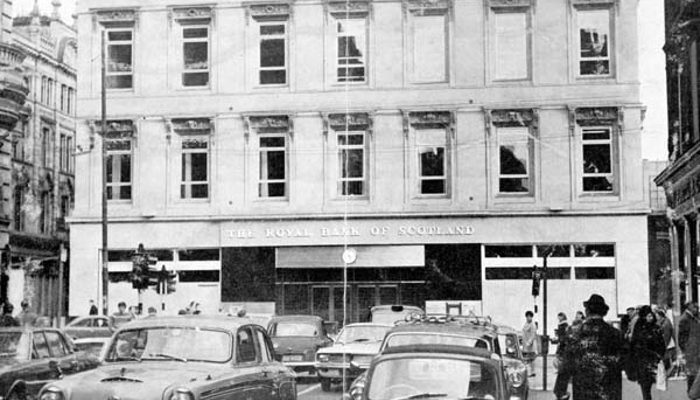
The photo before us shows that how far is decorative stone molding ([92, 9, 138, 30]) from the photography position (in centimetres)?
2545

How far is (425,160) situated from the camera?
2538cm

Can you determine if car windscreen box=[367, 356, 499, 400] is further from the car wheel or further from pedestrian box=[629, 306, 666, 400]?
the car wheel

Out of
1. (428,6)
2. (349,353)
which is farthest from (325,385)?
(428,6)

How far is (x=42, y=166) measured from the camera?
70.7 feet

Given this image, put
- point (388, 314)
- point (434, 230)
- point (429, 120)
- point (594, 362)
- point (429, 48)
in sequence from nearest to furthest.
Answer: point (594, 362), point (388, 314), point (429, 48), point (429, 120), point (434, 230)

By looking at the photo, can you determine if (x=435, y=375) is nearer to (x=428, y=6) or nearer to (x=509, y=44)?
(x=509, y=44)

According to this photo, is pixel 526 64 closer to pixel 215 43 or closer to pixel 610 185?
pixel 610 185

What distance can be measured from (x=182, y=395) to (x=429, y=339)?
151 inches

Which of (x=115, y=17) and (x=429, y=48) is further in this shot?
(x=115, y=17)

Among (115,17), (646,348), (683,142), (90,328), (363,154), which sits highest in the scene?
(115,17)

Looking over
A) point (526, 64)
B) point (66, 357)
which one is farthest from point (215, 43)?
point (66, 357)

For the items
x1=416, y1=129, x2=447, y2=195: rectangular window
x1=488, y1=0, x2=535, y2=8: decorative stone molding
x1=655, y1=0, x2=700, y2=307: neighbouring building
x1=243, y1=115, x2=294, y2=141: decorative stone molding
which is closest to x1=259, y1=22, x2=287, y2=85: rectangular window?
x1=243, y1=115, x2=294, y2=141: decorative stone molding

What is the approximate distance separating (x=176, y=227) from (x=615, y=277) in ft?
37.3

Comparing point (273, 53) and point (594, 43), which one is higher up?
point (273, 53)
